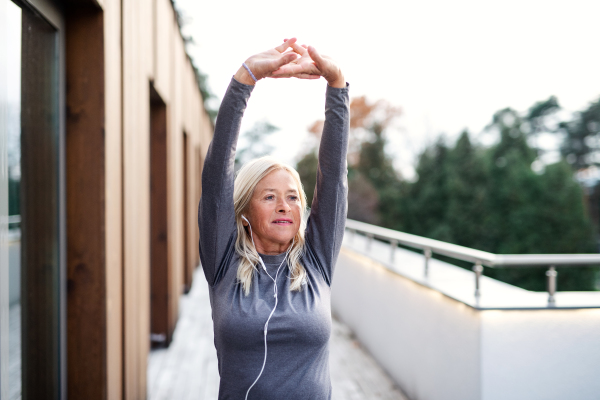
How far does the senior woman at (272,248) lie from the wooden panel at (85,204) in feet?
3.11

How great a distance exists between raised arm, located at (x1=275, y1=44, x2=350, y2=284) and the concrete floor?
7.65ft

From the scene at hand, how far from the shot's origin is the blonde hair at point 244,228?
1434mm

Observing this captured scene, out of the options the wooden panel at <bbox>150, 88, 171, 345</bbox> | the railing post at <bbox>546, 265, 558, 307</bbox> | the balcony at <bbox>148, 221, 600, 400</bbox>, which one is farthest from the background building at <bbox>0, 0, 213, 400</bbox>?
the railing post at <bbox>546, 265, 558, 307</bbox>

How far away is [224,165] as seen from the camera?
53.0 inches

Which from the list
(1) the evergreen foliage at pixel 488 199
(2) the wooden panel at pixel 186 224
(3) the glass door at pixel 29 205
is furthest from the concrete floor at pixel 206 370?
(1) the evergreen foliage at pixel 488 199

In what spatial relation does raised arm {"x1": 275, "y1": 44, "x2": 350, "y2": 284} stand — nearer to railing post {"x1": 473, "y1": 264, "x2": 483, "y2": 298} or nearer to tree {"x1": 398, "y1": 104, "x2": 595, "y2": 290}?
railing post {"x1": 473, "y1": 264, "x2": 483, "y2": 298}

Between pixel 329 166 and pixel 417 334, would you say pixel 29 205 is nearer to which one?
pixel 329 166

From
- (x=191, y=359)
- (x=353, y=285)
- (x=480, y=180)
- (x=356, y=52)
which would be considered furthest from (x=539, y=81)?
(x=191, y=359)

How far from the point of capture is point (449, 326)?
284cm

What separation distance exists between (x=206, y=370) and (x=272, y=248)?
2.85 metres

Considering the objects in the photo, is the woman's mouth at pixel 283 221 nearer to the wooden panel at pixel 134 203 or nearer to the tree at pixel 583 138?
the wooden panel at pixel 134 203

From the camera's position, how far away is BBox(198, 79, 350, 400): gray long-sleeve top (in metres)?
1.32

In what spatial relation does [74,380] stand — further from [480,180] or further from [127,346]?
[480,180]

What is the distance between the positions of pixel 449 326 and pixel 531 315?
488 millimetres
